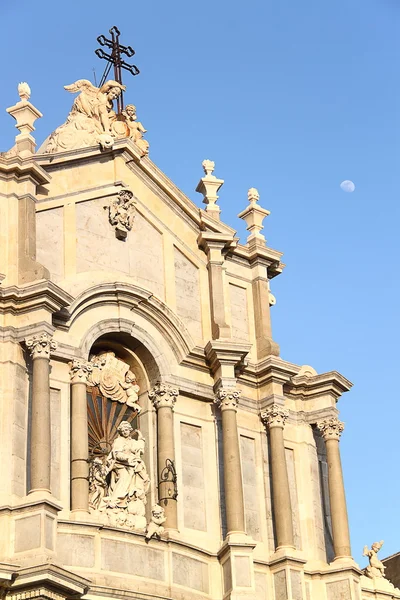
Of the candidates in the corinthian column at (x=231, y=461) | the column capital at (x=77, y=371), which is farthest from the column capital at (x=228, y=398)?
the column capital at (x=77, y=371)

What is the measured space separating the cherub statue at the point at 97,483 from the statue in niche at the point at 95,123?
17.5ft

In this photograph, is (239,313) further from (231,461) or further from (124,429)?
(124,429)

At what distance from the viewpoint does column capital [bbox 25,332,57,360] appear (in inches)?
827

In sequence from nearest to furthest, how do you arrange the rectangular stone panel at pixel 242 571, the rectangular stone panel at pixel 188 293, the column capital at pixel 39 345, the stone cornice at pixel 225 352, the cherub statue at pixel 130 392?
the column capital at pixel 39 345 → the rectangular stone panel at pixel 242 571 → the cherub statue at pixel 130 392 → the stone cornice at pixel 225 352 → the rectangular stone panel at pixel 188 293

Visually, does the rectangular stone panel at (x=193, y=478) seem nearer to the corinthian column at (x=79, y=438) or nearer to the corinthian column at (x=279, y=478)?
the corinthian column at (x=279, y=478)

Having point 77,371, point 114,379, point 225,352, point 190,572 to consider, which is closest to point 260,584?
point 190,572

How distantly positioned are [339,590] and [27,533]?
19.6ft

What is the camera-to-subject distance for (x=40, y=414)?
20.6m

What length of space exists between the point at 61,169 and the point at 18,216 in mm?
1418

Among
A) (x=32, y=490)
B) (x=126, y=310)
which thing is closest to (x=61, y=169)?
(x=126, y=310)

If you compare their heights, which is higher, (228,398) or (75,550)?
(228,398)

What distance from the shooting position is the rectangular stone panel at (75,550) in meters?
20.2

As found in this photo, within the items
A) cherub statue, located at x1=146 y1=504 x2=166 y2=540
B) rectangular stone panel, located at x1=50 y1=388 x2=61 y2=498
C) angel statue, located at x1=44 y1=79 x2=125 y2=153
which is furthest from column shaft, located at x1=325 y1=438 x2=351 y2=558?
angel statue, located at x1=44 y1=79 x2=125 y2=153

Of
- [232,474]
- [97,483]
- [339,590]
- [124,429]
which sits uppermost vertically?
[124,429]
